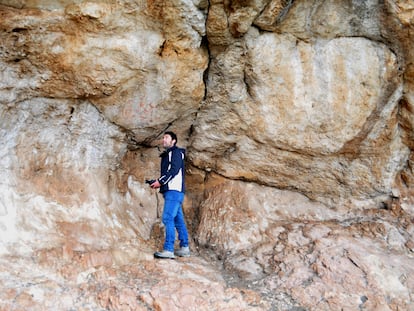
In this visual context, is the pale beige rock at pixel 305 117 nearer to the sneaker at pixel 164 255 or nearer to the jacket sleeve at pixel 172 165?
the jacket sleeve at pixel 172 165

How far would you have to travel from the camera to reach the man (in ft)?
19.6

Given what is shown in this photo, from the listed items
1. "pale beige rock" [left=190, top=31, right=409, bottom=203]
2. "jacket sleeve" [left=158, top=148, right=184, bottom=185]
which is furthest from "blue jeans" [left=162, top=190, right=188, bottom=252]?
"pale beige rock" [left=190, top=31, right=409, bottom=203]

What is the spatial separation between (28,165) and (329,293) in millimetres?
3558

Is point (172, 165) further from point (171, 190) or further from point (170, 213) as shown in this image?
point (170, 213)

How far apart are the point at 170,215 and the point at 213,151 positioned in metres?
1.33

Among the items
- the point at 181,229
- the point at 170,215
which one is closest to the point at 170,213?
the point at 170,215

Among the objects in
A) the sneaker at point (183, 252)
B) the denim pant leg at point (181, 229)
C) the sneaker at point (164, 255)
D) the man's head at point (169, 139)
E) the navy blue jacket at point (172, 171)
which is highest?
the man's head at point (169, 139)

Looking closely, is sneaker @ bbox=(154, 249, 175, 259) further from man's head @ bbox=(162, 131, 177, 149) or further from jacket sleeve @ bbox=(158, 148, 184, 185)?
man's head @ bbox=(162, 131, 177, 149)

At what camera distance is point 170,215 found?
19.7 ft

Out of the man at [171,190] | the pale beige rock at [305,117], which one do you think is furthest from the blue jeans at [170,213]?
the pale beige rock at [305,117]

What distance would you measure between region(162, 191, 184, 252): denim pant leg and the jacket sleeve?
7.2 inches

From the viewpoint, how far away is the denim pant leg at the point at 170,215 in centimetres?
597

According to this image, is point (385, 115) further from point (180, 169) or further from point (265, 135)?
point (180, 169)

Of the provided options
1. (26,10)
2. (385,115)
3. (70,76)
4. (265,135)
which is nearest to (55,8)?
(26,10)
